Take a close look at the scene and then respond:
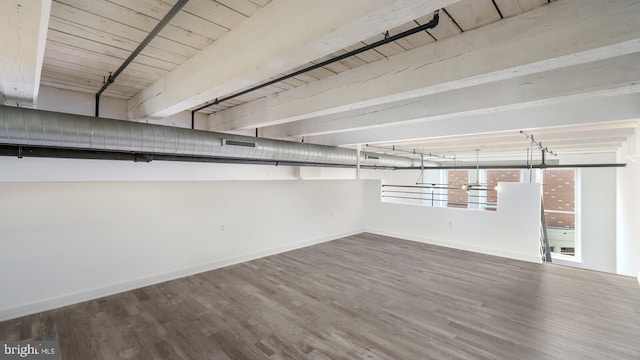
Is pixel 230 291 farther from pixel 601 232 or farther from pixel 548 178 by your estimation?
pixel 548 178

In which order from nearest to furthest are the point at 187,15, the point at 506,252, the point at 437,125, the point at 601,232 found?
the point at 187,15, the point at 437,125, the point at 506,252, the point at 601,232

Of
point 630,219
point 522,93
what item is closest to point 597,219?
point 630,219

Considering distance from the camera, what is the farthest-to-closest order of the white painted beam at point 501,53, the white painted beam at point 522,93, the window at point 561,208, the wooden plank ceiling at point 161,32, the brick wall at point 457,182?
1. the brick wall at point 457,182
2. the window at point 561,208
3. the white painted beam at point 522,93
4. the wooden plank ceiling at point 161,32
5. the white painted beam at point 501,53

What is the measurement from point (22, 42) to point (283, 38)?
1.14 metres

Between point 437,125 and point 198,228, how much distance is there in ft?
12.7

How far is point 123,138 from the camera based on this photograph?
2.61 m

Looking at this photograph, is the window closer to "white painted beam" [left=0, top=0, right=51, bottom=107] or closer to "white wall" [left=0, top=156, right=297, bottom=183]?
"white wall" [left=0, top=156, right=297, bottom=183]

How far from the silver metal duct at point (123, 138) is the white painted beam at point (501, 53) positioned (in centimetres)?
150

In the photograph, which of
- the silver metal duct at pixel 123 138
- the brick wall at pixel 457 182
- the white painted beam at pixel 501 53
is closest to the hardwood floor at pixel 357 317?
the silver metal duct at pixel 123 138

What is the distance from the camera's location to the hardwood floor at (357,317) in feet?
8.16

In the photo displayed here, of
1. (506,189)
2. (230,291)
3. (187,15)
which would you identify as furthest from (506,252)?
(187,15)

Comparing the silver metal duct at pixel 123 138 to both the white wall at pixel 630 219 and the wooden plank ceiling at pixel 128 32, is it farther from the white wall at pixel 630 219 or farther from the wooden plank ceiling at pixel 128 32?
the white wall at pixel 630 219

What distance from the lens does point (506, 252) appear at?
546 cm

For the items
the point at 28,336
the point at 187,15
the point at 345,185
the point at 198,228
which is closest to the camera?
the point at 187,15
